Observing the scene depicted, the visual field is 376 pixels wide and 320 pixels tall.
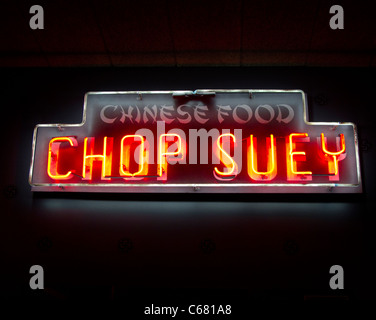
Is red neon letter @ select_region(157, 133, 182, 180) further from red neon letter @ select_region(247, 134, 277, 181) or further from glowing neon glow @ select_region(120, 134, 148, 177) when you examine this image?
red neon letter @ select_region(247, 134, 277, 181)

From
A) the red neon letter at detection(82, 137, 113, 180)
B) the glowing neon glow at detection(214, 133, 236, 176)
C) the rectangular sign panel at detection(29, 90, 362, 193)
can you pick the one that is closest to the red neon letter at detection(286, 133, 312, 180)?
the rectangular sign panel at detection(29, 90, 362, 193)

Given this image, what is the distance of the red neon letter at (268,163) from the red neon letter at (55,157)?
5.75 ft

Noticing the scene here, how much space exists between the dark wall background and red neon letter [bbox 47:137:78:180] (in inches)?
9.5

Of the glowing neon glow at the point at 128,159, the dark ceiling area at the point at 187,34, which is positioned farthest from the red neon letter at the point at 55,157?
the dark ceiling area at the point at 187,34

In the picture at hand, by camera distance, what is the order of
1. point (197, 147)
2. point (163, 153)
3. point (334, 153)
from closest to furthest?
point (334, 153)
point (163, 153)
point (197, 147)

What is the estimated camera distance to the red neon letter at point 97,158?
352cm

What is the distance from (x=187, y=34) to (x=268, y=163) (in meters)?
1.56

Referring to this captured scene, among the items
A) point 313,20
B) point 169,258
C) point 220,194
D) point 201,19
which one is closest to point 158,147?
point 220,194

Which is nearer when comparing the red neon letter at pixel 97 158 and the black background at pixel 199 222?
the black background at pixel 199 222

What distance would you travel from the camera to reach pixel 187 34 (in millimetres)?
3717

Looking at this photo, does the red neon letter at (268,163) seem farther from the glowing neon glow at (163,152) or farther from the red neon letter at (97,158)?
the red neon letter at (97,158)

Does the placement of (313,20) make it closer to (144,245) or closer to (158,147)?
(158,147)

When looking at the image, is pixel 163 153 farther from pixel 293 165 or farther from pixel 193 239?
pixel 293 165

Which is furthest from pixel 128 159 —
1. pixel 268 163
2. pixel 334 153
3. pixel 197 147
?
pixel 334 153
